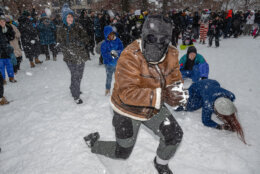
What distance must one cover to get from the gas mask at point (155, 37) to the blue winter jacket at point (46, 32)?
8472 mm

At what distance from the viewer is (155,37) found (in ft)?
5.31

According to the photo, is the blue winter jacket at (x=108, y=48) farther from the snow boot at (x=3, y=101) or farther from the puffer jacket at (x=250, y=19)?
the puffer jacket at (x=250, y=19)

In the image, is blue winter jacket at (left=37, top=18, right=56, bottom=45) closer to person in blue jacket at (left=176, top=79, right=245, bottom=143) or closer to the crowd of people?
the crowd of people

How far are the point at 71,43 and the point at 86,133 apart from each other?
82.1 inches

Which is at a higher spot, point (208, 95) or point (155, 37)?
point (155, 37)

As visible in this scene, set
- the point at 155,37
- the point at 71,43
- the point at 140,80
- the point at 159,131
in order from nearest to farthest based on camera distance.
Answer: the point at 155,37
the point at 140,80
the point at 159,131
the point at 71,43

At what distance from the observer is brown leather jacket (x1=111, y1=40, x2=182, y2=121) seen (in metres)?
1.58

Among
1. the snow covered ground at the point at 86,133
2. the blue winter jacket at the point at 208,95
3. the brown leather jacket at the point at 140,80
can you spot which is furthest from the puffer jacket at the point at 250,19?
the brown leather jacket at the point at 140,80

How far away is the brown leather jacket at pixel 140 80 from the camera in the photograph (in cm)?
158

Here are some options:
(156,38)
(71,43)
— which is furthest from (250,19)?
(156,38)

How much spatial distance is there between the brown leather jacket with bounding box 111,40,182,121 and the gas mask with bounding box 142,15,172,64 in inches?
4.3

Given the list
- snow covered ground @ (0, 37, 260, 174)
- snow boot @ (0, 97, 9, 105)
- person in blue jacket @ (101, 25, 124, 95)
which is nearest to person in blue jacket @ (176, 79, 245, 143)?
snow covered ground @ (0, 37, 260, 174)

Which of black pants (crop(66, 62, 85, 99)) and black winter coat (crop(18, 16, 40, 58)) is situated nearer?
black pants (crop(66, 62, 85, 99))

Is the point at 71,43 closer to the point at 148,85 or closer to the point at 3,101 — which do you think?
the point at 3,101
